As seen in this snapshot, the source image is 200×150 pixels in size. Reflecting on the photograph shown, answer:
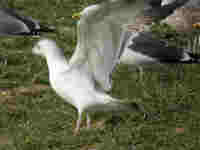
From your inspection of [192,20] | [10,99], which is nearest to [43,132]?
[10,99]

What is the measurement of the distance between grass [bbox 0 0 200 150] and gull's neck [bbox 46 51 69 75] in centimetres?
52

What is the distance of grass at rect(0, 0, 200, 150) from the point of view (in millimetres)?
4812

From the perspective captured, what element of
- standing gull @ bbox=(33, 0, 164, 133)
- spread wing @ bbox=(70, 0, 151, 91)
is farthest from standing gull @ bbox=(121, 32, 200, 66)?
spread wing @ bbox=(70, 0, 151, 91)

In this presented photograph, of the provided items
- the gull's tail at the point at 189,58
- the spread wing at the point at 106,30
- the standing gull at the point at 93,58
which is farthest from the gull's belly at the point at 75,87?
the gull's tail at the point at 189,58

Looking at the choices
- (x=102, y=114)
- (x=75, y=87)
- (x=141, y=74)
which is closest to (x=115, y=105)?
(x=75, y=87)

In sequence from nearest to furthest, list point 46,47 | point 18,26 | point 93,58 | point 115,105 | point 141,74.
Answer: point 93,58 → point 115,105 → point 46,47 → point 141,74 → point 18,26

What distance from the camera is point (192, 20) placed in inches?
311

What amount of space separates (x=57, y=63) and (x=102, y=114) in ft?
2.37

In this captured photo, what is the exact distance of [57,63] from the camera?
5059 mm

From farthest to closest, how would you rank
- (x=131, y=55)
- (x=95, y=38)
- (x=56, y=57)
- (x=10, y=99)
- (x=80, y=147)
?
(x=131, y=55), (x=10, y=99), (x=56, y=57), (x=80, y=147), (x=95, y=38)

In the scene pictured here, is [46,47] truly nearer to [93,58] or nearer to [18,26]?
[93,58]

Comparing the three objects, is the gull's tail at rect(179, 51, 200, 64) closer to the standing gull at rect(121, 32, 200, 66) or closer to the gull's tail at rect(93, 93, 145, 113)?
the standing gull at rect(121, 32, 200, 66)

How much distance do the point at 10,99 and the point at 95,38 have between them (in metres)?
1.63

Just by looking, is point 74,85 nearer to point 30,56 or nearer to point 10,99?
point 10,99
